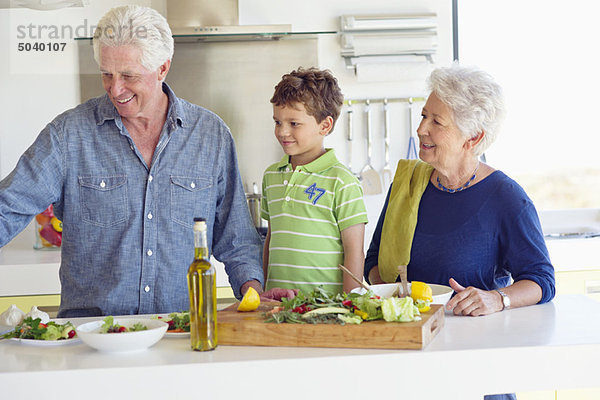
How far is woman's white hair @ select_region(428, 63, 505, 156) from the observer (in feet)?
6.08

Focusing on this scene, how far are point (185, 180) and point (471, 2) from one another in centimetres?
292

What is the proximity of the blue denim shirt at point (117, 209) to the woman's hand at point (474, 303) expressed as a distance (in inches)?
21.6

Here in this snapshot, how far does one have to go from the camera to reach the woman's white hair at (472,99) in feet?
6.08

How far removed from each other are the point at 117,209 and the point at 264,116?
1.85 metres

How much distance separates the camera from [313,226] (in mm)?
1971

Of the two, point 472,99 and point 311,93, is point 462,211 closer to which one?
point 472,99

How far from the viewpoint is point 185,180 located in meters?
1.91

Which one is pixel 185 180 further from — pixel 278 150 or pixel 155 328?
pixel 278 150

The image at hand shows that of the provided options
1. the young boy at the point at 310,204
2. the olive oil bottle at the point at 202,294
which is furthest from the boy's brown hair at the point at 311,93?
the olive oil bottle at the point at 202,294

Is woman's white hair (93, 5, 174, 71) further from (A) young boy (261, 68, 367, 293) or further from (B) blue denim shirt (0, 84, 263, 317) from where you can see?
(A) young boy (261, 68, 367, 293)

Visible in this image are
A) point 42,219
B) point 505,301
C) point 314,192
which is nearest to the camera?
point 505,301

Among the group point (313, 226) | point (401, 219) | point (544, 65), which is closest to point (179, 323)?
point (313, 226)
